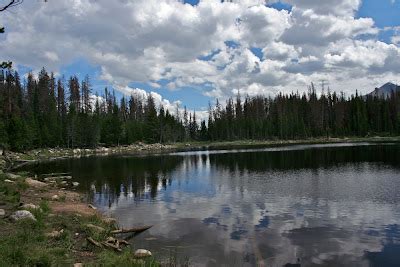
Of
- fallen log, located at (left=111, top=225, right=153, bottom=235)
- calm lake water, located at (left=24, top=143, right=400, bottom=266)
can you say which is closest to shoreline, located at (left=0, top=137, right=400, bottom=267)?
fallen log, located at (left=111, top=225, right=153, bottom=235)

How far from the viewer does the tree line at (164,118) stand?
366ft

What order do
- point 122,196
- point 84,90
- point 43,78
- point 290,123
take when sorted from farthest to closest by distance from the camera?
point 290,123
point 84,90
point 43,78
point 122,196

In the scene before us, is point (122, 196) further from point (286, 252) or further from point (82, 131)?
point (82, 131)

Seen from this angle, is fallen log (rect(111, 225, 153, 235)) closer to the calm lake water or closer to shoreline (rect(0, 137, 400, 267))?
shoreline (rect(0, 137, 400, 267))

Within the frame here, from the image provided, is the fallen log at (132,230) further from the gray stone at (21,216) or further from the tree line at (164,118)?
the tree line at (164,118)

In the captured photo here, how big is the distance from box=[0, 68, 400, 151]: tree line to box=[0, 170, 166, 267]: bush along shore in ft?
249

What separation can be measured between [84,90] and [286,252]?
145 metres

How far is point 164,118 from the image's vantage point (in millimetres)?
153875

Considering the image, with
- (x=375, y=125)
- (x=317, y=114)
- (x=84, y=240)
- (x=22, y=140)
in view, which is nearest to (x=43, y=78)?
(x=22, y=140)

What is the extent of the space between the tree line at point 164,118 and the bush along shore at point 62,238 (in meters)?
75.8

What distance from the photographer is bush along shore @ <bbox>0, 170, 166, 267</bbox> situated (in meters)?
13.6

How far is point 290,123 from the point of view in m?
168

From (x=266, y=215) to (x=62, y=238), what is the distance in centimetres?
1422

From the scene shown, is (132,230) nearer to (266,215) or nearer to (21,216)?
(21,216)
